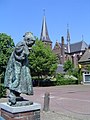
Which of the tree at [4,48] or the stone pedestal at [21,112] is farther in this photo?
the tree at [4,48]

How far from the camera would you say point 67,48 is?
274 ft

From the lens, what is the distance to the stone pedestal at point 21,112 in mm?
6227

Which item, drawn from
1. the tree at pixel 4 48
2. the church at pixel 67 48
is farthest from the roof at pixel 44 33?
the tree at pixel 4 48

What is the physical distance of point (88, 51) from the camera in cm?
6775

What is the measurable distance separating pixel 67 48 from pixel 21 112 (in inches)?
3066

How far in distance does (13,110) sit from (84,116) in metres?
5.42

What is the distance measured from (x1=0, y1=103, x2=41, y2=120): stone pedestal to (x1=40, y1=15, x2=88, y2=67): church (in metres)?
69.9

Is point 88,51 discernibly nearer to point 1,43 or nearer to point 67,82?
point 67,82

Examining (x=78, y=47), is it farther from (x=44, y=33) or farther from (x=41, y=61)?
(x=41, y=61)

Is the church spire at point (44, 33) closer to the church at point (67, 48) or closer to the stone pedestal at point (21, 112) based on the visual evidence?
the church at point (67, 48)

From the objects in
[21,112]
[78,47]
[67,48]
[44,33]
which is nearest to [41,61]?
[21,112]

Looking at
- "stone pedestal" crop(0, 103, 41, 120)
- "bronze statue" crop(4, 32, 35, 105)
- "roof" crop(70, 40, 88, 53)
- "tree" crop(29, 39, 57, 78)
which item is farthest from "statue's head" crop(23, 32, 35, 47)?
"roof" crop(70, 40, 88, 53)

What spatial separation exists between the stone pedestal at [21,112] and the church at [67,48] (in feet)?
229

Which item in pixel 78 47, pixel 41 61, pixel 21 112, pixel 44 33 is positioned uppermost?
pixel 44 33
